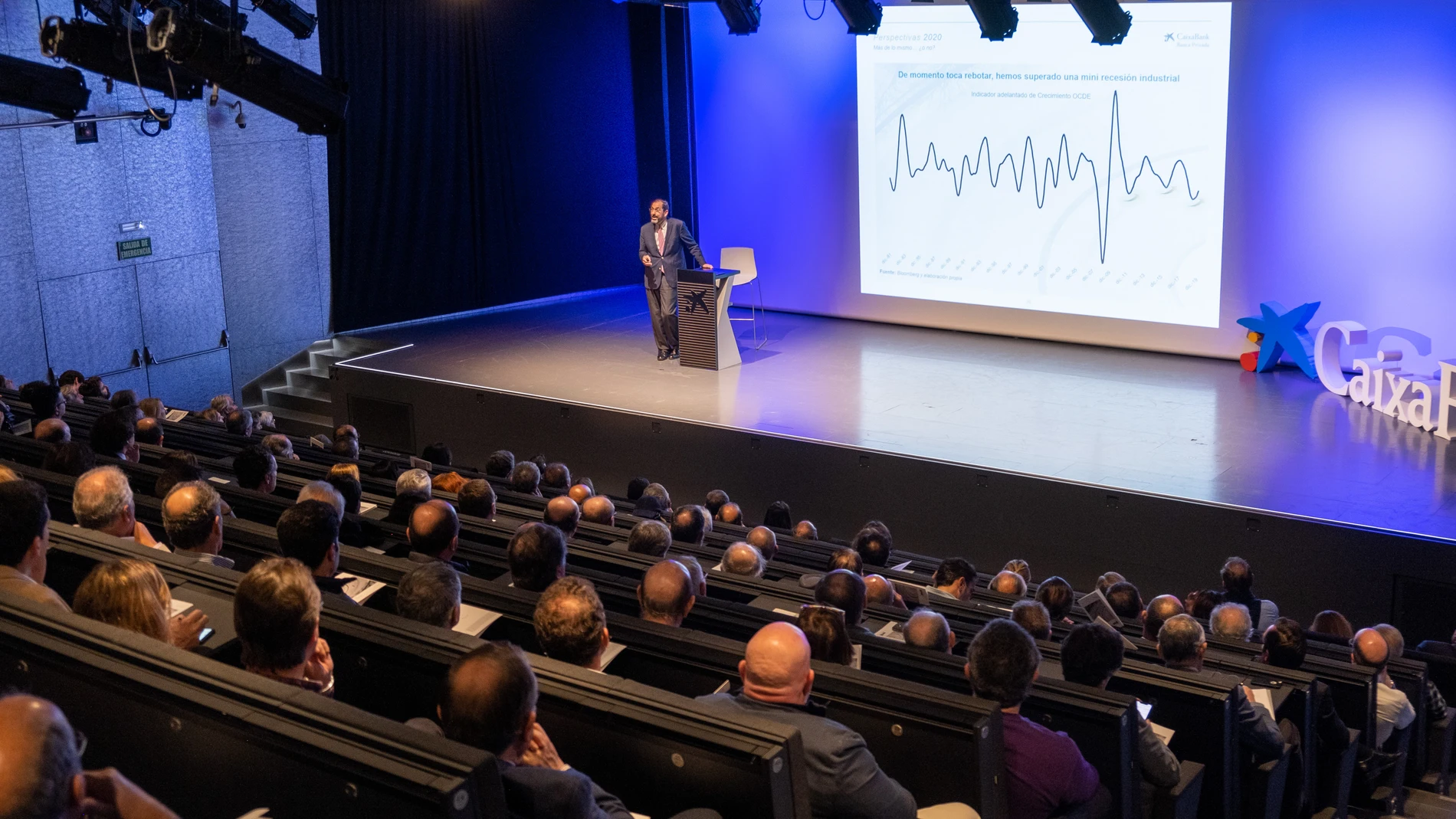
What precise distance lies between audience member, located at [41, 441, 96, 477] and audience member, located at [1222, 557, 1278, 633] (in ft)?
15.2

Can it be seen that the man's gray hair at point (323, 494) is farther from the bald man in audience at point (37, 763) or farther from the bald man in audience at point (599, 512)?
the bald man in audience at point (37, 763)

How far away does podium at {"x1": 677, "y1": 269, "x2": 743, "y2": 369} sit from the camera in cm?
973

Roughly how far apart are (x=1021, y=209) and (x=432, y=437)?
16.9ft

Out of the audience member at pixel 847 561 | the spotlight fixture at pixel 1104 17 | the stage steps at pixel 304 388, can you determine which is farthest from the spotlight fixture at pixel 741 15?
the audience member at pixel 847 561

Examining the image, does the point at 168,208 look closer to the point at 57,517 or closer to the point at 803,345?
the point at 803,345

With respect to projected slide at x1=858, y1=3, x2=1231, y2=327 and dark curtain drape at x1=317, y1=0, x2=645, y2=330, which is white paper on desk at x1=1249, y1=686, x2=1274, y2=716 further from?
dark curtain drape at x1=317, y1=0, x2=645, y2=330

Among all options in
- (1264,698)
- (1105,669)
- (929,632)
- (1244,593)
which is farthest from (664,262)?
(1105,669)

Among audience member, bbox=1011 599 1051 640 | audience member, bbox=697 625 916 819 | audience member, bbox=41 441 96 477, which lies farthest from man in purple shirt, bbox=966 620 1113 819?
audience member, bbox=41 441 96 477

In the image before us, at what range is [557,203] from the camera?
512 inches

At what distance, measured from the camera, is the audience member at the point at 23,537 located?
2.85 metres

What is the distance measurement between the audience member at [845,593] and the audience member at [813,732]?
123cm

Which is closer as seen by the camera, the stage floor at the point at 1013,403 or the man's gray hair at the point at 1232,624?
the man's gray hair at the point at 1232,624

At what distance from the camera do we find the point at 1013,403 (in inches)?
346

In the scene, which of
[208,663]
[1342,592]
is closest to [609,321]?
[1342,592]
